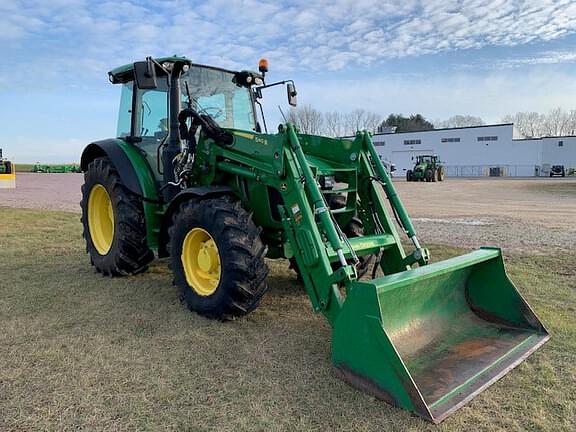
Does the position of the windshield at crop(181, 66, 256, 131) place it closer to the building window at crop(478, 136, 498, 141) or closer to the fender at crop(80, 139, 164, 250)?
the fender at crop(80, 139, 164, 250)

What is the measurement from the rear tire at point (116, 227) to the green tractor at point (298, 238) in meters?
0.02

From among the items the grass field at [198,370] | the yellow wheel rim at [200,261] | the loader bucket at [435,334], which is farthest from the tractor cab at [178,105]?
the loader bucket at [435,334]

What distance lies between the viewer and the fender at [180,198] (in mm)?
4297

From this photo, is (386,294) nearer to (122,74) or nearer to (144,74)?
(144,74)

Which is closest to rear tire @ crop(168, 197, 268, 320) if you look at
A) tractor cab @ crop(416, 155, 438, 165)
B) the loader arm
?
the loader arm

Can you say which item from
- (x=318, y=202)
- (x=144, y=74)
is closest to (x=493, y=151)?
(x=144, y=74)

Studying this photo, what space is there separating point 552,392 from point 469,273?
119 centimetres

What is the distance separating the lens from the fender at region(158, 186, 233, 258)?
4297mm

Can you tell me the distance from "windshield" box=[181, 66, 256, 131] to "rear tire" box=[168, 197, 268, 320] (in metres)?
1.42

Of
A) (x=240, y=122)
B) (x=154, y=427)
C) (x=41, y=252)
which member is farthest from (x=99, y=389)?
(x=41, y=252)

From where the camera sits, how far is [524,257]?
6949 millimetres

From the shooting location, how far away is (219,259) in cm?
416

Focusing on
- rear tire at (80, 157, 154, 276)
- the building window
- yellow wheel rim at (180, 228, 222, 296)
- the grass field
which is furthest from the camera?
the building window

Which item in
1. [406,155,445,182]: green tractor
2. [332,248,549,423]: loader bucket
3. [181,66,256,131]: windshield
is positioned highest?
[181,66,256,131]: windshield
